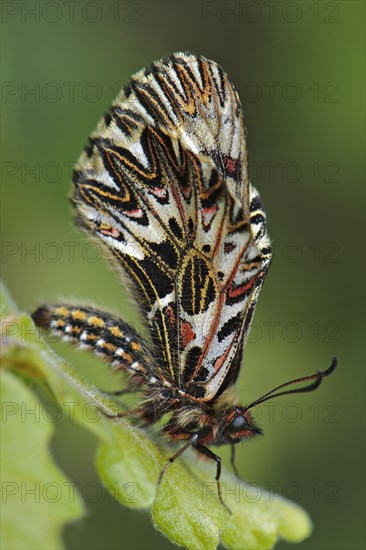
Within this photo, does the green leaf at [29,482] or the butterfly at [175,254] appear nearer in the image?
the green leaf at [29,482]

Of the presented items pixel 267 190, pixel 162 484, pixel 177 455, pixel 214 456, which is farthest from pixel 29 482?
pixel 267 190

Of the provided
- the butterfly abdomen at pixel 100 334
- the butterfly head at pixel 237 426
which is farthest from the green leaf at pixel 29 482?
the butterfly head at pixel 237 426

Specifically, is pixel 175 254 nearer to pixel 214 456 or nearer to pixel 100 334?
pixel 100 334

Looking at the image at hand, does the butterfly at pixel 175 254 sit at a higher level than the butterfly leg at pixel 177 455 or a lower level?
higher

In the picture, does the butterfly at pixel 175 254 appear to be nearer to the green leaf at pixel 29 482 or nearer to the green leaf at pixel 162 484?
the green leaf at pixel 162 484

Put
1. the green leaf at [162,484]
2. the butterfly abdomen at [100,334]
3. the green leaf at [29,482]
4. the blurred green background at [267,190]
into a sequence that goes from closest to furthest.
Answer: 1. the green leaf at [29,482]
2. the green leaf at [162,484]
3. the butterfly abdomen at [100,334]
4. the blurred green background at [267,190]

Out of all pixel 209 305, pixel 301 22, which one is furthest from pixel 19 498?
pixel 301 22
